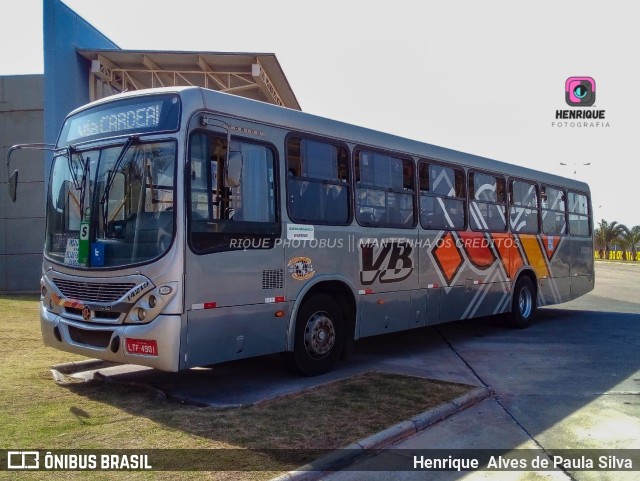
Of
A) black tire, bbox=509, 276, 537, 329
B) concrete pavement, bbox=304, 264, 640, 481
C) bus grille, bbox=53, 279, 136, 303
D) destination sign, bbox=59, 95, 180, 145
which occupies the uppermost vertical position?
destination sign, bbox=59, 95, 180, 145

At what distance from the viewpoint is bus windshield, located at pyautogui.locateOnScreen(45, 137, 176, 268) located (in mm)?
6566

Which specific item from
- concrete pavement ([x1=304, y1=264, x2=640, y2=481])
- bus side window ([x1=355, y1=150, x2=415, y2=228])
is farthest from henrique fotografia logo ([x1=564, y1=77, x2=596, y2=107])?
bus side window ([x1=355, y1=150, x2=415, y2=228])

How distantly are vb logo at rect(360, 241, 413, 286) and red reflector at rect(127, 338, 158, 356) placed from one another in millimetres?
3497

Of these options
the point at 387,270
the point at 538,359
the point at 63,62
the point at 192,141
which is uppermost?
the point at 63,62

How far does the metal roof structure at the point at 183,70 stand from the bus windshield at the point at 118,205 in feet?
37.2

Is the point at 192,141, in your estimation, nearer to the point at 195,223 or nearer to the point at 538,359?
the point at 195,223

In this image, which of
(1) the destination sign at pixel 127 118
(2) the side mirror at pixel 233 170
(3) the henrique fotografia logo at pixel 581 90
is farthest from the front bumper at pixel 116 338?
(3) the henrique fotografia logo at pixel 581 90

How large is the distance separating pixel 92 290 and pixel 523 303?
985cm

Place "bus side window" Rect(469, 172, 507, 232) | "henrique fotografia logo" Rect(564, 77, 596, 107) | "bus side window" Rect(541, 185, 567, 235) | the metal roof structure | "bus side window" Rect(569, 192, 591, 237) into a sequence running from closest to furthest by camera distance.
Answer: "bus side window" Rect(469, 172, 507, 232)
"bus side window" Rect(541, 185, 567, 235)
"bus side window" Rect(569, 192, 591, 237)
"henrique fotografia logo" Rect(564, 77, 596, 107)
the metal roof structure

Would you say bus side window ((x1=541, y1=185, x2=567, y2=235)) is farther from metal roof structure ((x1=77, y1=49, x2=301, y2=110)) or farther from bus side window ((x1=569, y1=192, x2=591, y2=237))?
metal roof structure ((x1=77, y1=49, x2=301, y2=110))

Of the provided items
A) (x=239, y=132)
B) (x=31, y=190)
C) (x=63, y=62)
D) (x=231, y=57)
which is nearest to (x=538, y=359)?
(x=239, y=132)

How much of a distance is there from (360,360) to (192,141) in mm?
4668

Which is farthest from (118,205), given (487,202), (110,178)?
(487,202)

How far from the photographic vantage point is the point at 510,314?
13.3m
